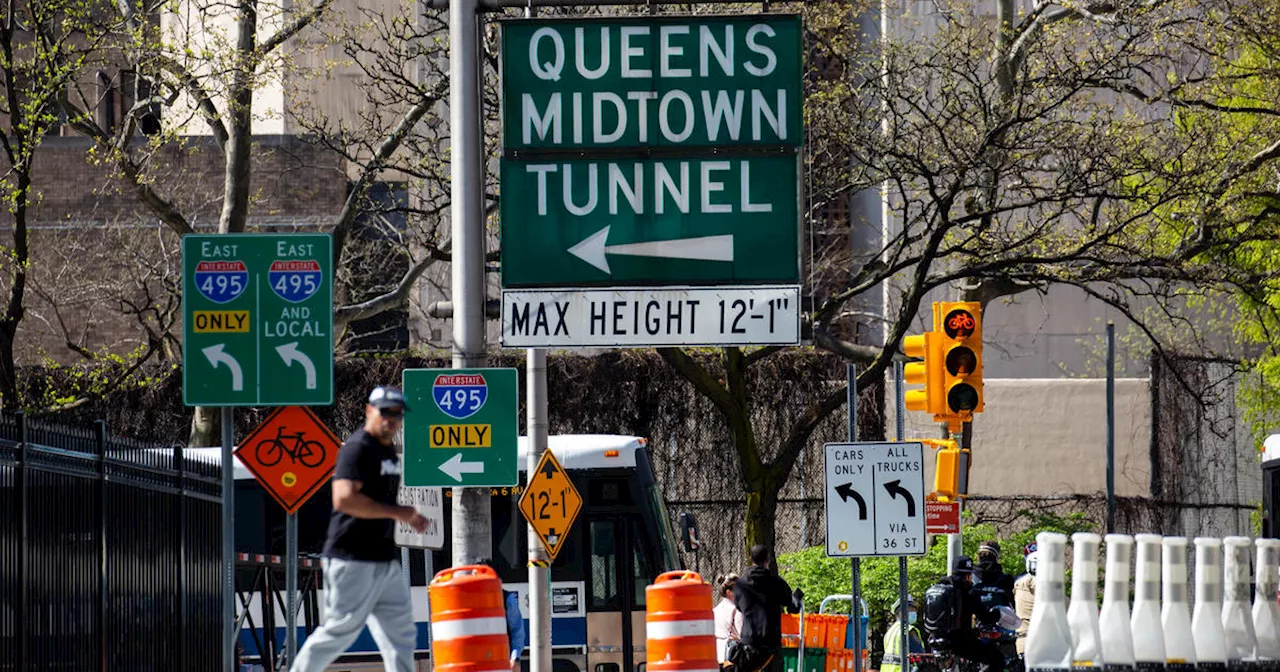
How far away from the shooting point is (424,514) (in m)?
17.8

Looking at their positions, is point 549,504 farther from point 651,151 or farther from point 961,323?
point 651,151

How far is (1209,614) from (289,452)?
8.01m

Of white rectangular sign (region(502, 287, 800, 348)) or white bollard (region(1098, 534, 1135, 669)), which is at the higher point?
white rectangular sign (region(502, 287, 800, 348))

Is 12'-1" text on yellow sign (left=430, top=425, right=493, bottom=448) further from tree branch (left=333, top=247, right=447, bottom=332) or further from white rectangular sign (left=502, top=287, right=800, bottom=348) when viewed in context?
tree branch (left=333, top=247, right=447, bottom=332)

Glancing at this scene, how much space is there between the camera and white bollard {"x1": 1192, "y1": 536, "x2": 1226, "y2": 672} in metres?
10.8

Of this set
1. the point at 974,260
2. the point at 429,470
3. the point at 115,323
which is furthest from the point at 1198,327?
the point at 429,470

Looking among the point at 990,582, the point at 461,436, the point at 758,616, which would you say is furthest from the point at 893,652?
the point at 461,436

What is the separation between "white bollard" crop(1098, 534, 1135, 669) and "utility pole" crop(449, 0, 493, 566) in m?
5.60

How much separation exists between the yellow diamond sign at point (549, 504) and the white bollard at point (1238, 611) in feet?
27.5

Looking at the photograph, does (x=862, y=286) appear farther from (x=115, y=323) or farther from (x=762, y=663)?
(x=115, y=323)

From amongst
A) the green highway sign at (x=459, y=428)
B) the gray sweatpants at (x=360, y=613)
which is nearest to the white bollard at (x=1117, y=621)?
the gray sweatpants at (x=360, y=613)

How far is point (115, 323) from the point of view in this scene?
4188cm

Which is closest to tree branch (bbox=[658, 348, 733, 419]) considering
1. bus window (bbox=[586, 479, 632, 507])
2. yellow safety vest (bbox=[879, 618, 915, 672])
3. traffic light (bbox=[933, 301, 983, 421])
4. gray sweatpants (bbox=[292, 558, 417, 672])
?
bus window (bbox=[586, 479, 632, 507])

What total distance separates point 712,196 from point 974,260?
12518 millimetres
